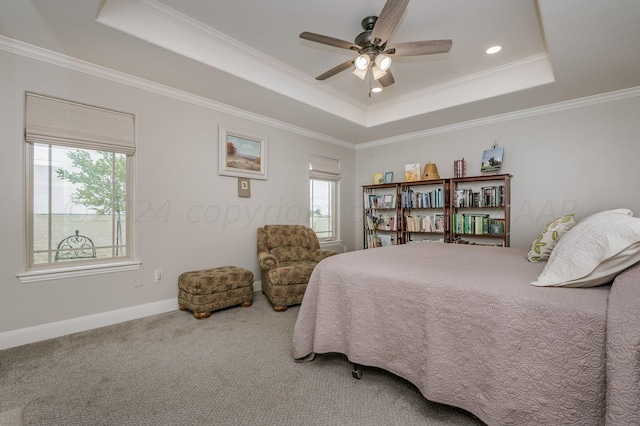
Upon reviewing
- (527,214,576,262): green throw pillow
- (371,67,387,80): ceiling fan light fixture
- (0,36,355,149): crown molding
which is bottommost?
(527,214,576,262): green throw pillow

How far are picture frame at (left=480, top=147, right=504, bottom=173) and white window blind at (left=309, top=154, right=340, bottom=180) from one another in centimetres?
230

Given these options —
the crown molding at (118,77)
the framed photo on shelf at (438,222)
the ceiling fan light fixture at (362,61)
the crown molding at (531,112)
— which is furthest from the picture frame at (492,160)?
the crown molding at (118,77)

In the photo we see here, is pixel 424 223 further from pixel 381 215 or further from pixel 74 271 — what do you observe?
pixel 74 271

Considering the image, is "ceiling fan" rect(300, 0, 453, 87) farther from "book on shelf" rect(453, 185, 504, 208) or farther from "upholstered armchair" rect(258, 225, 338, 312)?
"book on shelf" rect(453, 185, 504, 208)

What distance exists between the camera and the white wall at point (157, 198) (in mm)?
2301

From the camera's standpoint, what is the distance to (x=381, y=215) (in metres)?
5.04

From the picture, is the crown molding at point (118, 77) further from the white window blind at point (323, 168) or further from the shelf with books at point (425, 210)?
the shelf with books at point (425, 210)

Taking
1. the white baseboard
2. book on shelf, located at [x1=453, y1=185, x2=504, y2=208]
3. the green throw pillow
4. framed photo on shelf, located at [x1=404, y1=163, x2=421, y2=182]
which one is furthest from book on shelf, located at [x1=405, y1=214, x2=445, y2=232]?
the white baseboard

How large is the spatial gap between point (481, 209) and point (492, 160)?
70 cm

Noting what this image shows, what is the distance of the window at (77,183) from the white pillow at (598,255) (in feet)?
11.5

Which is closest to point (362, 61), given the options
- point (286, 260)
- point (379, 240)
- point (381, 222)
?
point (286, 260)

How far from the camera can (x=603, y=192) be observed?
10.5 feet

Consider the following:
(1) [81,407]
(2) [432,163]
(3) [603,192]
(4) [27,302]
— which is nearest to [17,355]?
(4) [27,302]

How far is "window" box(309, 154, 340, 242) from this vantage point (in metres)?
4.79
